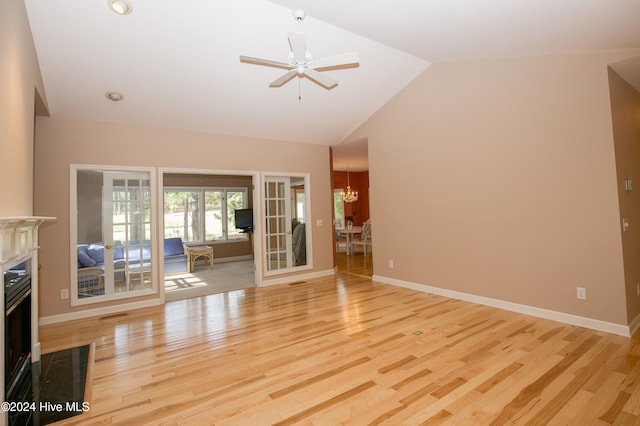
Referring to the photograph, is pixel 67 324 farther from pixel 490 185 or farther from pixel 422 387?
pixel 490 185

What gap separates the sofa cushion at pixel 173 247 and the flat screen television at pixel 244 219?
5.24ft

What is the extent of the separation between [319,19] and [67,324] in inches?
183

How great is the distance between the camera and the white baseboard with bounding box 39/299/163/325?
403 cm

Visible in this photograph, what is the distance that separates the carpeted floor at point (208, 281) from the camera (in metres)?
5.40

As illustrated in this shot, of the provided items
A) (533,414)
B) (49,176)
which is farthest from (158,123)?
(533,414)

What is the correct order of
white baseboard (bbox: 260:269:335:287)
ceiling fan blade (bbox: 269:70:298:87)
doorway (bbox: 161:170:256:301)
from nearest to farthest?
ceiling fan blade (bbox: 269:70:298:87) → white baseboard (bbox: 260:269:335:287) → doorway (bbox: 161:170:256:301)

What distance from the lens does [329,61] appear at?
9.76ft

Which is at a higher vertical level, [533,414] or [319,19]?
[319,19]

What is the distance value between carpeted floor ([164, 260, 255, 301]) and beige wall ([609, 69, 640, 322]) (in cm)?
506

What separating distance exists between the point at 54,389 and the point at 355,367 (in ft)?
7.67

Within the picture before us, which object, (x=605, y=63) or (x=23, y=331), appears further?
(x=605, y=63)

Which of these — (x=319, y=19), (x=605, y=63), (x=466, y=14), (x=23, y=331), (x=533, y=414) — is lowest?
(x=533, y=414)

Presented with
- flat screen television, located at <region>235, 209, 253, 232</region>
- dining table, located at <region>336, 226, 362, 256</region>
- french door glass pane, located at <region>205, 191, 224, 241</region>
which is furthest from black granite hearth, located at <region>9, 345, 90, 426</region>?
dining table, located at <region>336, 226, 362, 256</region>

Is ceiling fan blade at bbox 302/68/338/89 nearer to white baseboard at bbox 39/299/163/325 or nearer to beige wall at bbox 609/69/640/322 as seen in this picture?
beige wall at bbox 609/69/640/322
